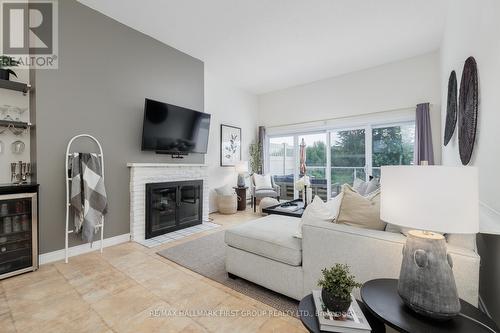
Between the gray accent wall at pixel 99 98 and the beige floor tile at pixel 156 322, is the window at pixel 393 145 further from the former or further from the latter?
the beige floor tile at pixel 156 322

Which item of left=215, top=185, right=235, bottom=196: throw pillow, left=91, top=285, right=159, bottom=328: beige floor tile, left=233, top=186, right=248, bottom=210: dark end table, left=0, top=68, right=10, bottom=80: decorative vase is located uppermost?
left=0, top=68, right=10, bottom=80: decorative vase

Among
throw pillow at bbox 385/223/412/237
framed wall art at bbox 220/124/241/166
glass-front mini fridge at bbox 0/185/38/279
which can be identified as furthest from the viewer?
framed wall art at bbox 220/124/241/166

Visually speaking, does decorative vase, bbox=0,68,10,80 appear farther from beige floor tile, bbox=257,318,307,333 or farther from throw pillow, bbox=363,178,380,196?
throw pillow, bbox=363,178,380,196

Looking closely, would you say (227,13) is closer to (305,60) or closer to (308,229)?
(305,60)

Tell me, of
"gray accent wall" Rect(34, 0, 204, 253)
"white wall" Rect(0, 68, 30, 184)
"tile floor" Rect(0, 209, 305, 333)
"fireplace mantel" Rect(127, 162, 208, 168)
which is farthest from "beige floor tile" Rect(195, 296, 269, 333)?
"white wall" Rect(0, 68, 30, 184)

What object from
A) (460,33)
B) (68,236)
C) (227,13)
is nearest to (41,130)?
(68,236)

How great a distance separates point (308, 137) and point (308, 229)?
4417mm

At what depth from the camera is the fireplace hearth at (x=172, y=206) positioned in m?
3.45

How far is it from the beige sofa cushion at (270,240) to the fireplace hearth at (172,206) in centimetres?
178

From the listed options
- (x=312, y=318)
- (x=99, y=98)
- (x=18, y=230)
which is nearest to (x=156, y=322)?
(x=312, y=318)

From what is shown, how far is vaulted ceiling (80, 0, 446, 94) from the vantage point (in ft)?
9.35

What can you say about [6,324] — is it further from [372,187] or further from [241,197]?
[241,197]

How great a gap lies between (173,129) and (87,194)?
1566 mm

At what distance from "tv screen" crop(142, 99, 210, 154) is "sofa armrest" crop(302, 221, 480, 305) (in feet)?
8.95
